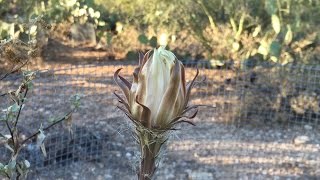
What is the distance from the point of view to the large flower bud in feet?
2.83

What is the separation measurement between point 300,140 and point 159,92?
10.8 feet

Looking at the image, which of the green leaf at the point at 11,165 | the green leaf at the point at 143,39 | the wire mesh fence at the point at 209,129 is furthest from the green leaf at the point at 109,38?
the green leaf at the point at 11,165

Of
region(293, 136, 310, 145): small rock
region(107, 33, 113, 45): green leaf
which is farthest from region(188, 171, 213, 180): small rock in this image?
region(107, 33, 113, 45): green leaf

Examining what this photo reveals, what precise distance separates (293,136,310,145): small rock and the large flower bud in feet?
10.6

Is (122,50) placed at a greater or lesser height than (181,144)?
greater

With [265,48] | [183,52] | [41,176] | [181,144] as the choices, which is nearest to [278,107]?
[265,48]

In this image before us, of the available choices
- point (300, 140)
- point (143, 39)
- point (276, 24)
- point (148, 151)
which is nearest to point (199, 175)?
point (300, 140)

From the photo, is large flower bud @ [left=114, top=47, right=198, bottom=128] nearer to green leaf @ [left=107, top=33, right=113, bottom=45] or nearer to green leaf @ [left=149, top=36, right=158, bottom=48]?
green leaf @ [left=149, top=36, right=158, bottom=48]

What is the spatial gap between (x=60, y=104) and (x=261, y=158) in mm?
1493

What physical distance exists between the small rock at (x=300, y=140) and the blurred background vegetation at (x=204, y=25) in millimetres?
696

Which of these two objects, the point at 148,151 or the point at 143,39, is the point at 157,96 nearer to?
the point at 148,151

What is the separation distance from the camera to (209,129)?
4113mm

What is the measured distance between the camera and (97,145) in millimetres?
3676

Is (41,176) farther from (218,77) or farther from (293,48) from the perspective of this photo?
(293,48)
